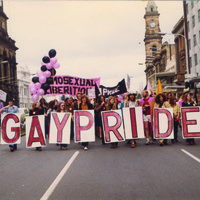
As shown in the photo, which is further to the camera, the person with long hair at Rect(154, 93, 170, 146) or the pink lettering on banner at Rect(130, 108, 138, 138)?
the person with long hair at Rect(154, 93, 170, 146)

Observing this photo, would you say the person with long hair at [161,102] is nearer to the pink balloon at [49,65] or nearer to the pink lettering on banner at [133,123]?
the pink lettering on banner at [133,123]

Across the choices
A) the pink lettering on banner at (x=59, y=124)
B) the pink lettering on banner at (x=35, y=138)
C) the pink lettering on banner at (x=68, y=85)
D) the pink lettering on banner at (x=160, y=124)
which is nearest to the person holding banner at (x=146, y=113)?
the pink lettering on banner at (x=160, y=124)

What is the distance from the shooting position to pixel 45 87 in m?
17.5

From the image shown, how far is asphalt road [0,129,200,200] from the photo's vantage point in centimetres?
512

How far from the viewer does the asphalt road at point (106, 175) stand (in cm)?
512

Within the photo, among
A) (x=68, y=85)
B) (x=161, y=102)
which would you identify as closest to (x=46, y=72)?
(x=68, y=85)

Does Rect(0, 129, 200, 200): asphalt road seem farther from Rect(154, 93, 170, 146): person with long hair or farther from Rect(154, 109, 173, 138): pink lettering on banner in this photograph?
Rect(154, 93, 170, 146): person with long hair

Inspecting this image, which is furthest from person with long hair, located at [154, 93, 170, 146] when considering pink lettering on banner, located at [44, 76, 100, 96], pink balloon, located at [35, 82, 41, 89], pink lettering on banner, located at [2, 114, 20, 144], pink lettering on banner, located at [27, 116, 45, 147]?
pink balloon, located at [35, 82, 41, 89]

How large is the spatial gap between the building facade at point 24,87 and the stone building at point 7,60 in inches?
905

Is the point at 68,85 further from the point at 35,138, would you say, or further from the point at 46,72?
the point at 35,138

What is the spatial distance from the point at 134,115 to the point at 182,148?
6.67 feet

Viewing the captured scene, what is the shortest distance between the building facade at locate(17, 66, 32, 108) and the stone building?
905 inches

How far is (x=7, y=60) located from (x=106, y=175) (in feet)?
210

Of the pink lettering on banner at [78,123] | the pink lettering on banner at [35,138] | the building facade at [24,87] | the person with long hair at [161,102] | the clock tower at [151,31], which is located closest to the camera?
the pink lettering on banner at [78,123]
